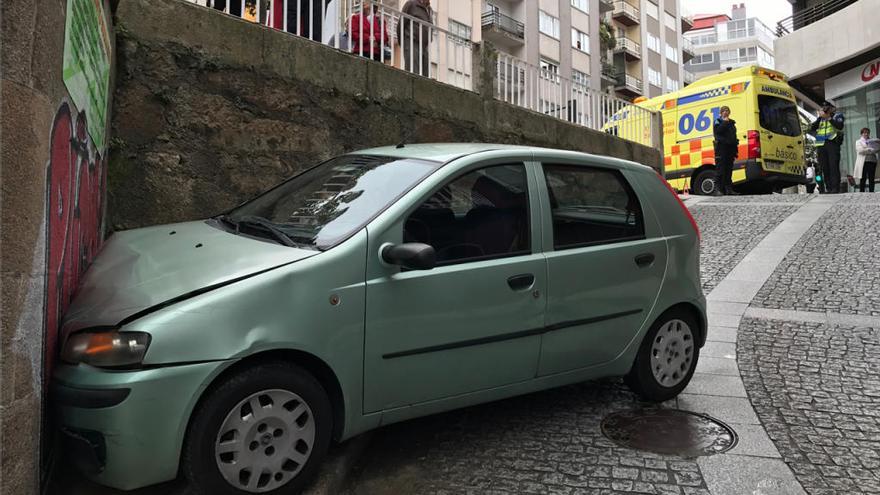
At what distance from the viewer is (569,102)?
1133 centimetres

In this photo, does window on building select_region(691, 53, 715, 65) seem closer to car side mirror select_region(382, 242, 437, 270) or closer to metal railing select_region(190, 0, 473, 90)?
metal railing select_region(190, 0, 473, 90)

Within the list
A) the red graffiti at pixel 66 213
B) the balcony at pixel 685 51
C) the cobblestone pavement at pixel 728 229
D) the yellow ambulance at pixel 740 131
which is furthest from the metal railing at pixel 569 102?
the balcony at pixel 685 51

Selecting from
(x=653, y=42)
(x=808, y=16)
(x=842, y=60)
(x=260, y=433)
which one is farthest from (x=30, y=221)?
(x=653, y=42)

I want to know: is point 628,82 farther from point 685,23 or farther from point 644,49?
point 685,23

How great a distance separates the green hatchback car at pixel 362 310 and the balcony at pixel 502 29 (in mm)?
33654

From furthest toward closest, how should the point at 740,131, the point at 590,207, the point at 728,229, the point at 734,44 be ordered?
the point at 734,44, the point at 740,131, the point at 728,229, the point at 590,207

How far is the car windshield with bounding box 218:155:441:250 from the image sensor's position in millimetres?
2971

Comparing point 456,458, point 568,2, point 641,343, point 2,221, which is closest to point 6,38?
point 2,221

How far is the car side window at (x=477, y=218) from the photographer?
3.14 metres

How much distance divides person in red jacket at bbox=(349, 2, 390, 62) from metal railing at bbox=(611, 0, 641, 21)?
147 ft

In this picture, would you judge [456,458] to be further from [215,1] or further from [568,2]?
[568,2]

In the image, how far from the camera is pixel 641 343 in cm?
404

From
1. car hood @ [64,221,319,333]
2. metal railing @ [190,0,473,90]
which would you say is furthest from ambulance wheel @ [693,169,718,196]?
car hood @ [64,221,319,333]

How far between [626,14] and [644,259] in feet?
159
